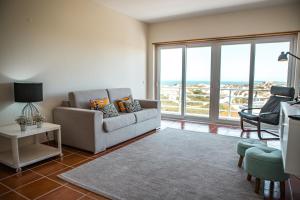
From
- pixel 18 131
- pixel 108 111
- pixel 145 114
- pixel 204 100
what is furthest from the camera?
pixel 204 100

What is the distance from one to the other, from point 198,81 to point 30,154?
4.16 metres

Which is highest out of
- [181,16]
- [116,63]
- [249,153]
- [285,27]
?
[181,16]

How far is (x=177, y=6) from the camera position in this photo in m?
4.45

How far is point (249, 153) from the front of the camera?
2.17 metres

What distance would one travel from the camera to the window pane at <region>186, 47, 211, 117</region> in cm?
538

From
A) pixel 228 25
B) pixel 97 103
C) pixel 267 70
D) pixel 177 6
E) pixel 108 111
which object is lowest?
pixel 108 111

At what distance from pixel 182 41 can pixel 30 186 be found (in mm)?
4657

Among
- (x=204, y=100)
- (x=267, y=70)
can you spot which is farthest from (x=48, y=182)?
(x=267, y=70)

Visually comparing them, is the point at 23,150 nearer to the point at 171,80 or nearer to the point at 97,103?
the point at 97,103

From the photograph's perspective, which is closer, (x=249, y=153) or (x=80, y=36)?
(x=249, y=153)

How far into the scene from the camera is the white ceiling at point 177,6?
4.18m

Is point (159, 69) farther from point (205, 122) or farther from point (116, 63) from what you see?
point (205, 122)

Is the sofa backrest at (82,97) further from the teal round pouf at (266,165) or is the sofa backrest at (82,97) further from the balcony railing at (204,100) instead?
the teal round pouf at (266,165)

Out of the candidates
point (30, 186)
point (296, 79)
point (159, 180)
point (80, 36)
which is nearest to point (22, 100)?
point (30, 186)
